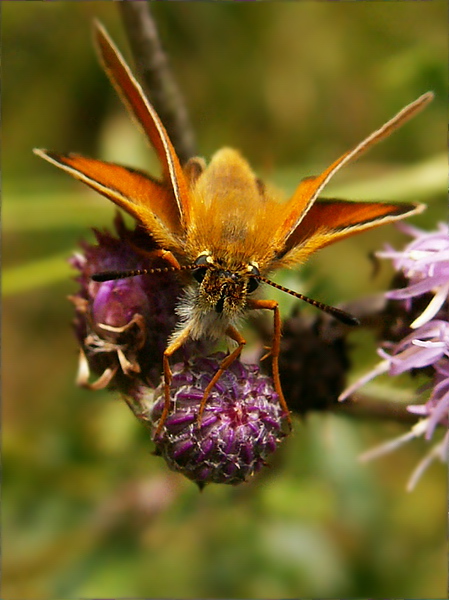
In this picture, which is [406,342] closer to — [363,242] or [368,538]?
[368,538]

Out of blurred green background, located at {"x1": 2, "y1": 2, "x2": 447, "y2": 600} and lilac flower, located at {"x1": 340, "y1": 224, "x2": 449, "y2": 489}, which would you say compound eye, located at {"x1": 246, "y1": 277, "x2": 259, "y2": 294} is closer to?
lilac flower, located at {"x1": 340, "y1": 224, "x2": 449, "y2": 489}

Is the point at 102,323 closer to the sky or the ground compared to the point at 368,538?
closer to the sky

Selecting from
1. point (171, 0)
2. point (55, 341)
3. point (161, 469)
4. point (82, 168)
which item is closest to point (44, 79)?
point (171, 0)

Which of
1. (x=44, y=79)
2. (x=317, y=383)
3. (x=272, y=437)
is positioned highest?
(x=44, y=79)

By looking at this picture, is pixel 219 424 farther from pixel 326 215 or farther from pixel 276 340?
pixel 326 215

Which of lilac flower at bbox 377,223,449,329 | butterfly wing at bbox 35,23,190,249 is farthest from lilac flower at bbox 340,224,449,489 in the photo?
butterfly wing at bbox 35,23,190,249

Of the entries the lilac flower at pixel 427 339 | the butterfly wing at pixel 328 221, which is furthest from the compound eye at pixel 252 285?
the lilac flower at pixel 427 339

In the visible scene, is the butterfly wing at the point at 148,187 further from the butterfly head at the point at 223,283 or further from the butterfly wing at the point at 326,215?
the butterfly wing at the point at 326,215
